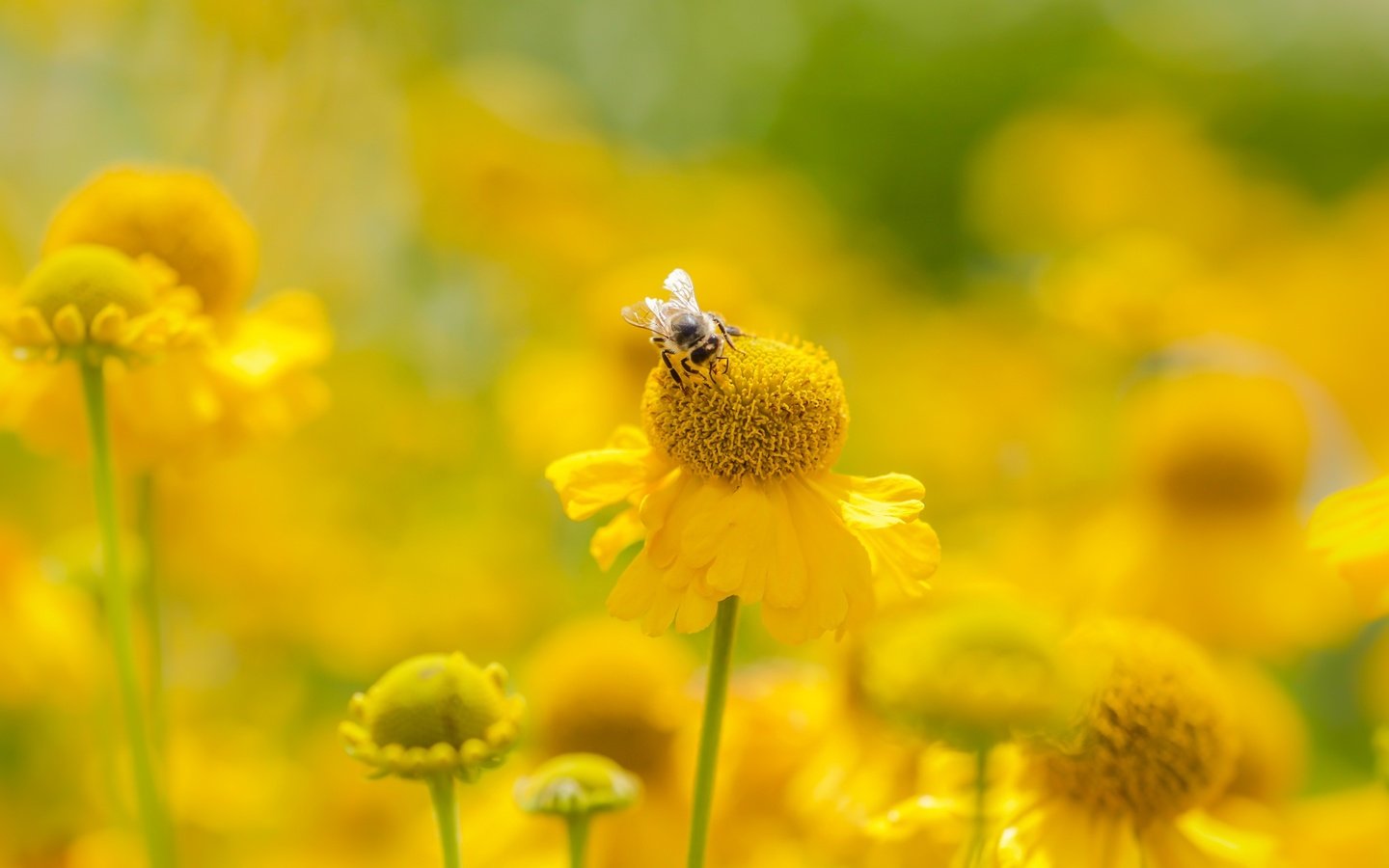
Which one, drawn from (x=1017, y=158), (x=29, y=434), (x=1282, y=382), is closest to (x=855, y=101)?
(x=1017, y=158)

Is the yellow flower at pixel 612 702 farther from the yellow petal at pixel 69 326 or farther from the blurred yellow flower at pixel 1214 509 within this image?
the blurred yellow flower at pixel 1214 509

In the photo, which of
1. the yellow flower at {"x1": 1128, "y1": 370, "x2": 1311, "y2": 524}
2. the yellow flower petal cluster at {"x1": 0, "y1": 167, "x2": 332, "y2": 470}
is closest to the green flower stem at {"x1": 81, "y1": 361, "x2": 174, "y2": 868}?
the yellow flower petal cluster at {"x1": 0, "y1": 167, "x2": 332, "y2": 470}

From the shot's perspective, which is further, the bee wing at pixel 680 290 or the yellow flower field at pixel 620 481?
the bee wing at pixel 680 290

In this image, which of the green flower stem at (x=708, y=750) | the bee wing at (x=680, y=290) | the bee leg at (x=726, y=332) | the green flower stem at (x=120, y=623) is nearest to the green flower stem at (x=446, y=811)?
the green flower stem at (x=708, y=750)

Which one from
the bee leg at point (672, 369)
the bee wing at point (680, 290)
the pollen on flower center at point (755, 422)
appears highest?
the bee wing at point (680, 290)

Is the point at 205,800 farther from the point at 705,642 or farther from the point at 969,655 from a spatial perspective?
the point at 969,655

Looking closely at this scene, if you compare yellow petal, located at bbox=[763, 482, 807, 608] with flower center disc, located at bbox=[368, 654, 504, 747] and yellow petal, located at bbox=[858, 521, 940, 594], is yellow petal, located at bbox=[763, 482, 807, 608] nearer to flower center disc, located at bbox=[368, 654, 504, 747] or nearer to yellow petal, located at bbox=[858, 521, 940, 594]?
yellow petal, located at bbox=[858, 521, 940, 594]

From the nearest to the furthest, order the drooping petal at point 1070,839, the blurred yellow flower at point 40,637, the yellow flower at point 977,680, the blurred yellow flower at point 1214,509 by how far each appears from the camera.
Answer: the yellow flower at point 977,680
the drooping petal at point 1070,839
the blurred yellow flower at point 40,637
the blurred yellow flower at point 1214,509
